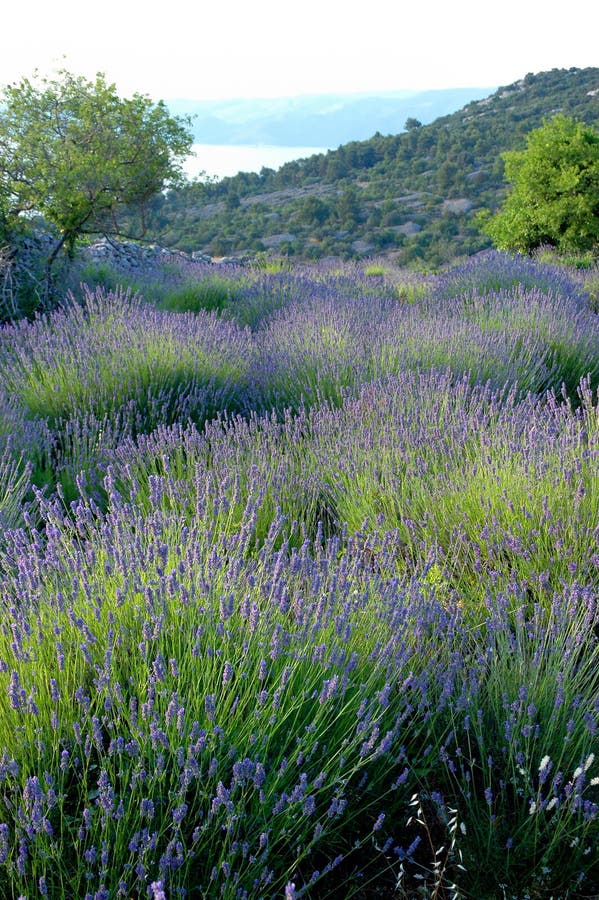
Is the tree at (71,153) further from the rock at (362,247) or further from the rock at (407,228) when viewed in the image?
the rock at (407,228)

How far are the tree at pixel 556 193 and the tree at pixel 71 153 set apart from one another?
743cm

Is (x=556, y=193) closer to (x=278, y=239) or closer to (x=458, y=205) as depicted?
(x=278, y=239)

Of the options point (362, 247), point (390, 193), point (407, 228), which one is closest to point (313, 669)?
point (362, 247)

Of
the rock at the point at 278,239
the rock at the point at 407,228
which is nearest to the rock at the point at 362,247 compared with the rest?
the rock at the point at 407,228

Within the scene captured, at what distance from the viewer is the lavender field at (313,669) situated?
4.83 feet

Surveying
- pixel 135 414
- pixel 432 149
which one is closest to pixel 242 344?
pixel 135 414

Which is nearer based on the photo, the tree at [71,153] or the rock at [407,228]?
the tree at [71,153]

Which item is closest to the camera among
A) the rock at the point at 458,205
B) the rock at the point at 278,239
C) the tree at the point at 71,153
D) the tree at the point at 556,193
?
the tree at the point at 71,153

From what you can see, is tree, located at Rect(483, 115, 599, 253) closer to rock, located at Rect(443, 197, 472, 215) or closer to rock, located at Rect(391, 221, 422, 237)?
rock, located at Rect(391, 221, 422, 237)

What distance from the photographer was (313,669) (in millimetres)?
1864

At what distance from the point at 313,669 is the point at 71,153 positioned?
6.58 meters

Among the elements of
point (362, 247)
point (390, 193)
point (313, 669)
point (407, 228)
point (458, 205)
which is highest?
point (390, 193)

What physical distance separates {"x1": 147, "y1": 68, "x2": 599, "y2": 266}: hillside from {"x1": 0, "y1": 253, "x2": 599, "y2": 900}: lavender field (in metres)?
20.9

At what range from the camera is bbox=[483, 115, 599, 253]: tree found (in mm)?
12609
